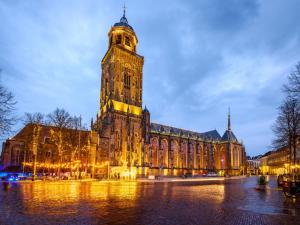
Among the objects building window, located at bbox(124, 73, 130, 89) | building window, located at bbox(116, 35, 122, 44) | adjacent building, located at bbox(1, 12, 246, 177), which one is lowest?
adjacent building, located at bbox(1, 12, 246, 177)

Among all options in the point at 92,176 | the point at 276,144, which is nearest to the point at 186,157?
the point at 92,176

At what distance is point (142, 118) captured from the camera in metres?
73.5

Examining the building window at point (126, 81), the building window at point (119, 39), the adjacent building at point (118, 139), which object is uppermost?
the building window at point (119, 39)

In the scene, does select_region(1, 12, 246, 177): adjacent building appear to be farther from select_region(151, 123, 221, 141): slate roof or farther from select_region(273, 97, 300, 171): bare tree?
select_region(273, 97, 300, 171): bare tree

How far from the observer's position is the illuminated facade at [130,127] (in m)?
65.0

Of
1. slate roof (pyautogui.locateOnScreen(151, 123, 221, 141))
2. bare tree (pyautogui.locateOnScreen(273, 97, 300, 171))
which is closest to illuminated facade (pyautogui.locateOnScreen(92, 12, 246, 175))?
slate roof (pyautogui.locateOnScreen(151, 123, 221, 141))

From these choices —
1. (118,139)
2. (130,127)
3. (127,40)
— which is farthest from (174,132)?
(127,40)

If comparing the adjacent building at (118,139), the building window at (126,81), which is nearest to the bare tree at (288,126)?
the adjacent building at (118,139)

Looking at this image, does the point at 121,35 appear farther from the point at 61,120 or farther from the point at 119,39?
the point at 61,120

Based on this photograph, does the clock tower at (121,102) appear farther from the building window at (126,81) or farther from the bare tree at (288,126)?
the bare tree at (288,126)

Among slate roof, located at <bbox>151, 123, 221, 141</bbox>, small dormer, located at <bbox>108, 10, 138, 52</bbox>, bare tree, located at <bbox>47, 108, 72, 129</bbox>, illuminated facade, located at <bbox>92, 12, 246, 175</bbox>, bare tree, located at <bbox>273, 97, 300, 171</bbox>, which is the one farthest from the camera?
slate roof, located at <bbox>151, 123, 221, 141</bbox>

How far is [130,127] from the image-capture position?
68.7 m

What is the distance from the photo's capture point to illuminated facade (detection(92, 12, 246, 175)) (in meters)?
65.0

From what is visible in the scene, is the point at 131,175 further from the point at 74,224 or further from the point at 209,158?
the point at 209,158
